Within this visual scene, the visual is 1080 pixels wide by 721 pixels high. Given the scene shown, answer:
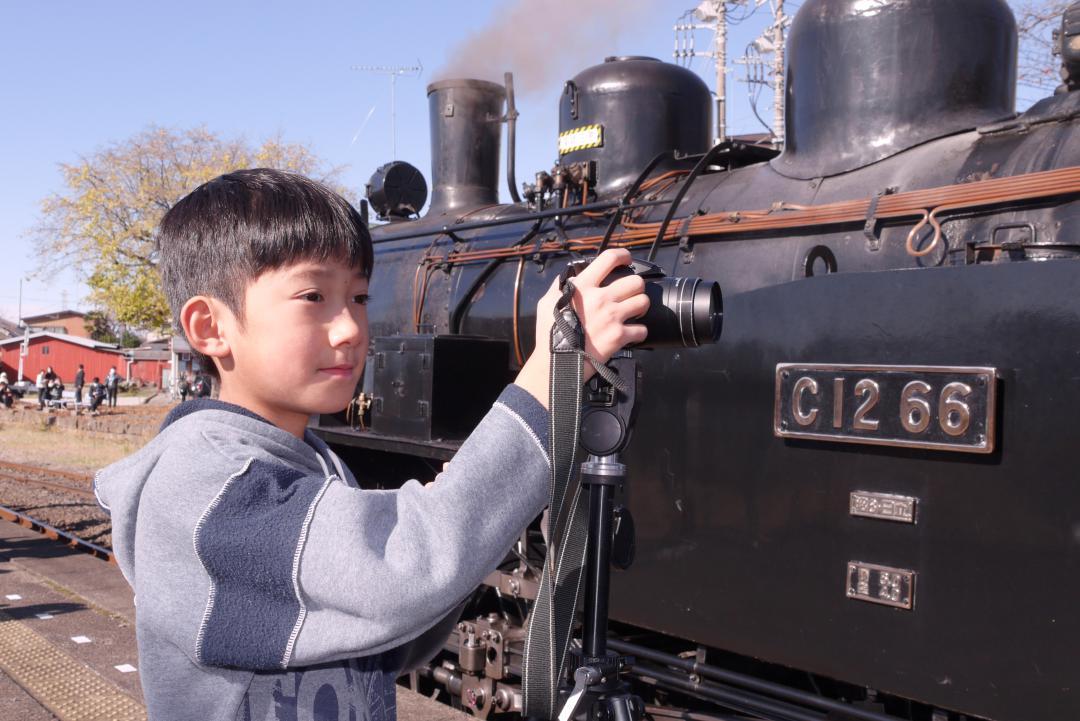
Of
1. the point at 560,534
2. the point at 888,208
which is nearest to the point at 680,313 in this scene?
the point at 560,534

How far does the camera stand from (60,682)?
439 centimetres

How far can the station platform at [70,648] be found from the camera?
161 inches

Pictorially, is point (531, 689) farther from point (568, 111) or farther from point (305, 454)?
point (568, 111)

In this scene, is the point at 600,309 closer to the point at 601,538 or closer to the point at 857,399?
the point at 601,538

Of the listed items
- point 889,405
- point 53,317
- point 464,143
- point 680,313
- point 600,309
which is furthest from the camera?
point 53,317

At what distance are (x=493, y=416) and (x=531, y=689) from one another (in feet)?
1.42

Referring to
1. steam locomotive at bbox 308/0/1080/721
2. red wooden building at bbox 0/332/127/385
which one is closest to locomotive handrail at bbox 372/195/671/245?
steam locomotive at bbox 308/0/1080/721

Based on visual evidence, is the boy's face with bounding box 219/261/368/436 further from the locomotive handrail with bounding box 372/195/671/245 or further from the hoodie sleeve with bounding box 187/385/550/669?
the locomotive handrail with bounding box 372/195/671/245

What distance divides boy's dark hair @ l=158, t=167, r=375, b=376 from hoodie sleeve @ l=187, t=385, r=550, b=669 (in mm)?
277

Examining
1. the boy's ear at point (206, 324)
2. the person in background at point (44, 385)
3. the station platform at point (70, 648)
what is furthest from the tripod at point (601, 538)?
the person in background at point (44, 385)

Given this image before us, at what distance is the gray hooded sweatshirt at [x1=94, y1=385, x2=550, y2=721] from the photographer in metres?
1.05

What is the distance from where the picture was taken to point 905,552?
252 centimetres

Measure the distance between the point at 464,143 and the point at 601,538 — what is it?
5.05 m

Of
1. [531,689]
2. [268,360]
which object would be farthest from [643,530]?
[268,360]
